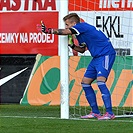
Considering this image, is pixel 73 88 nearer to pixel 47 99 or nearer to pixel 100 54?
pixel 47 99

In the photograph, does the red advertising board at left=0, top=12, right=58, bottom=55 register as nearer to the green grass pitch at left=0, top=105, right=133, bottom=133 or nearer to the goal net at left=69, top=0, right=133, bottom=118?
the goal net at left=69, top=0, right=133, bottom=118

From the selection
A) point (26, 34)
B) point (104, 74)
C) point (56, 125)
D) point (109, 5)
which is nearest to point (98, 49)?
point (104, 74)

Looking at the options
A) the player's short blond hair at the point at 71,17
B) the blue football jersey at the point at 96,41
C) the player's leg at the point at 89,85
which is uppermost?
the player's short blond hair at the point at 71,17

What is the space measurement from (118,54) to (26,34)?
2.16 meters

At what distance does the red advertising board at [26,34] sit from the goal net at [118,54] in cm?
106

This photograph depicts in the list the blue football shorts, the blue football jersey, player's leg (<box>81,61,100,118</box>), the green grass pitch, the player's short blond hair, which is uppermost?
the player's short blond hair

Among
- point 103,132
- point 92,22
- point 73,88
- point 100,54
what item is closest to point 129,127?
point 103,132

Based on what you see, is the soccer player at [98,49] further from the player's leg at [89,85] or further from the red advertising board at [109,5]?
the red advertising board at [109,5]

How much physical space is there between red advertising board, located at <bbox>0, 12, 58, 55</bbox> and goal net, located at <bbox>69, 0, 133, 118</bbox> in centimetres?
106

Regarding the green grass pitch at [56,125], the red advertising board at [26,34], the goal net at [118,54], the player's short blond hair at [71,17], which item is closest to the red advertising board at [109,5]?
the goal net at [118,54]

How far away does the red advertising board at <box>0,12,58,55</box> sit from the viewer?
47.8ft

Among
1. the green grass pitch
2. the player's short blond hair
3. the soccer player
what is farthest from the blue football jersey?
the green grass pitch

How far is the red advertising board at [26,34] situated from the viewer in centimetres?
1457

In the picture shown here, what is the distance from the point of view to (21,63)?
14453mm
